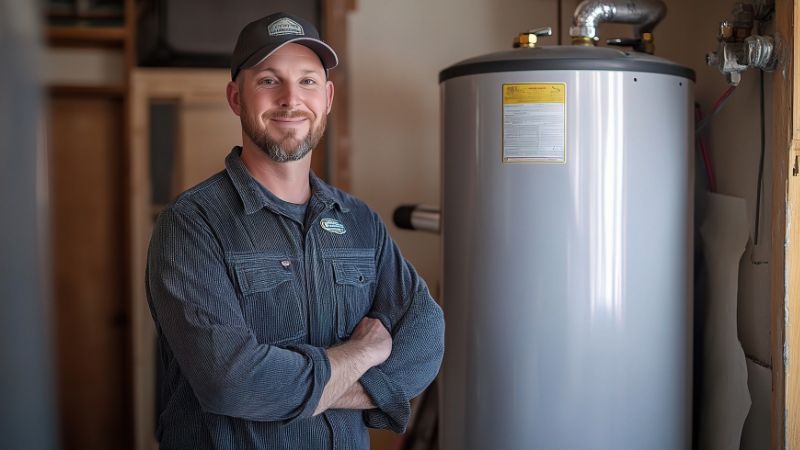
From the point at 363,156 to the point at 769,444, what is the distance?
1676mm

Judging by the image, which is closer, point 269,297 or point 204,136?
point 269,297

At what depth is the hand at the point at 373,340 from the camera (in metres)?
1.46

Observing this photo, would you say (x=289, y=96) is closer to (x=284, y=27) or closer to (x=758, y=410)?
(x=284, y=27)

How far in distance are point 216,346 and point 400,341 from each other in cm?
35

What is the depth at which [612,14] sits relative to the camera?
232cm

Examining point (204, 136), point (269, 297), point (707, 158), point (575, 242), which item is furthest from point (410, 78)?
point (269, 297)

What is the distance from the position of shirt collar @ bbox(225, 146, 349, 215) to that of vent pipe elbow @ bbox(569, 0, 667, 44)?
0.96m

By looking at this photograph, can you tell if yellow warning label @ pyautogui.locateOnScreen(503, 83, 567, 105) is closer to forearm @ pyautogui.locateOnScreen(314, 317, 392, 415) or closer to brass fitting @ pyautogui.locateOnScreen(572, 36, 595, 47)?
brass fitting @ pyautogui.locateOnScreen(572, 36, 595, 47)

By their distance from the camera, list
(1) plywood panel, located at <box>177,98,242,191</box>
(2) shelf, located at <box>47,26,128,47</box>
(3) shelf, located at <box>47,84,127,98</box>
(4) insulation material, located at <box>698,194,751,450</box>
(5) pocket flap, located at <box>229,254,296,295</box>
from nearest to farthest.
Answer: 1. (5) pocket flap, located at <box>229,254,296,295</box>
2. (4) insulation material, located at <box>698,194,751,450</box>
3. (1) plywood panel, located at <box>177,98,242,191</box>
4. (2) shelf, located at <box>47,26,128,47</box>
5. (3) shelf, located at <box>47,84,127,98</box>

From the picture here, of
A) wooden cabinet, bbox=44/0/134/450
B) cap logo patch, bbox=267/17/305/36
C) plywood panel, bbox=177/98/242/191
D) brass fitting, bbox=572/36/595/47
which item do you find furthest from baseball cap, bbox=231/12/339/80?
wooden cabinet, bbox=44/0/134/450

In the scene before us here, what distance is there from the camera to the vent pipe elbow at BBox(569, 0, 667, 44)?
230 cm

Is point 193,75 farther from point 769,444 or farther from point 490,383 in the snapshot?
point 769,444

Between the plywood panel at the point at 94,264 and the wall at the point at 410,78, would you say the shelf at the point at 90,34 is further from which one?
the wall at the point at 410,78

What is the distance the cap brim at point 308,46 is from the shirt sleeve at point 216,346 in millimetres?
300
